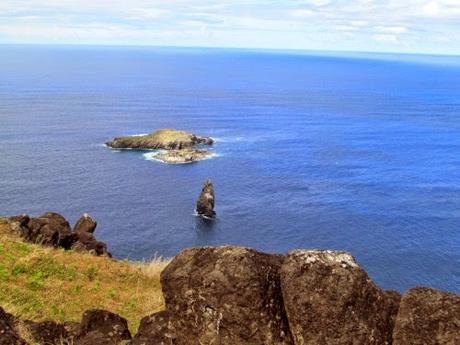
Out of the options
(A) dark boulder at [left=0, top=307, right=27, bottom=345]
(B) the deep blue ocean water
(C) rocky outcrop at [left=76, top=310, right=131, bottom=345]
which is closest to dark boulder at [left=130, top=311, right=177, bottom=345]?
(C) rocky outcrop at [left=76, top=310, right=131, bottom=345]

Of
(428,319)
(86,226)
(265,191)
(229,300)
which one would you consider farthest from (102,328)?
(265,191)

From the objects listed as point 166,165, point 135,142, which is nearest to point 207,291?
point 166,165

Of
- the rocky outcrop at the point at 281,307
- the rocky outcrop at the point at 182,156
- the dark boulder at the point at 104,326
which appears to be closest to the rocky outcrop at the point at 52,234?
the dark boulder at the point at 104,326

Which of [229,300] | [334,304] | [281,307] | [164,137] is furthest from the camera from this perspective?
[164,137]

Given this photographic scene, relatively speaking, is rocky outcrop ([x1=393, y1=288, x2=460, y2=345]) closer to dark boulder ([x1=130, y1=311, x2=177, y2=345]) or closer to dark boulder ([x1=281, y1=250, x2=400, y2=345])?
dark boulder ([x1=281, y1=250, x2=400, y2=345])

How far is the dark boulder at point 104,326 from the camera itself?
13445mm

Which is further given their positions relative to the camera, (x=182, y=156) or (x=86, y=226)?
(x=182, y=156)

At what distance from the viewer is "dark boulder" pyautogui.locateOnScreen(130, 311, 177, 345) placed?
1209 centimetres

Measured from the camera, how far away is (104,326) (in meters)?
13.8

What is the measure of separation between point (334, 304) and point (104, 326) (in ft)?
19.8

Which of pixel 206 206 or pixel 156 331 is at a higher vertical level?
pixel 156 331

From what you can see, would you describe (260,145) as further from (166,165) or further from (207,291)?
(207,291)

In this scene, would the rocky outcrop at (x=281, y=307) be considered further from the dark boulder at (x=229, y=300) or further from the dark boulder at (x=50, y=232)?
the dark boulder at (x=50, y=232)

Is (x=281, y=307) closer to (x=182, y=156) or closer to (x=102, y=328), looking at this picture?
(x=102, y=328)
